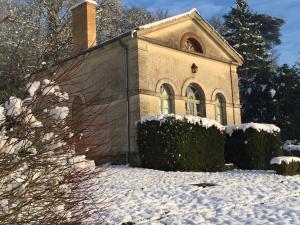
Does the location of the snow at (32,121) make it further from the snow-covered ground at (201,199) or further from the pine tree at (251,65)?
the pine tree at (251,65)

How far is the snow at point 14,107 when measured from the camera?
4035mm

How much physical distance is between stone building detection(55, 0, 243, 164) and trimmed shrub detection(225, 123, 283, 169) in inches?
109

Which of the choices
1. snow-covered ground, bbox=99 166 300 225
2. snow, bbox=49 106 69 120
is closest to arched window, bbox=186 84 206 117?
snow-covered ground, bbox=99 166 300 225

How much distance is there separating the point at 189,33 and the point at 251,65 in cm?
1566

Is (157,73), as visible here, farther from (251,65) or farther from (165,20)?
(251,65)

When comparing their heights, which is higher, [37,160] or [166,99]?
[166,99]

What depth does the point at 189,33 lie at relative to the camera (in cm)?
2111

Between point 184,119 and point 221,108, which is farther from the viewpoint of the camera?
point 221,108

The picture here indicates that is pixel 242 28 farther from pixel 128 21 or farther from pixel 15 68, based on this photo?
pixel 15 68

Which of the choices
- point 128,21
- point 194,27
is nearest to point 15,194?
point 194,27

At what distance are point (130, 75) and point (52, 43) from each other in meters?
14.3

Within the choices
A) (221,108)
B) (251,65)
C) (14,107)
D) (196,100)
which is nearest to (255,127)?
(196,100)

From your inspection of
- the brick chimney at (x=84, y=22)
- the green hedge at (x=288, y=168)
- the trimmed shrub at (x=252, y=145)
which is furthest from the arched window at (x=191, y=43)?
the green hedge at (x=288, y=168)

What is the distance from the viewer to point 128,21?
40.7 metres
